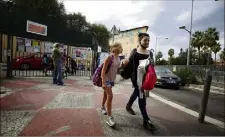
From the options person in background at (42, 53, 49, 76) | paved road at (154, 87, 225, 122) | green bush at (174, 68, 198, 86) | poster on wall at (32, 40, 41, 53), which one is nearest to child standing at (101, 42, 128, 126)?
paved road at (154, 87, 225, 122)

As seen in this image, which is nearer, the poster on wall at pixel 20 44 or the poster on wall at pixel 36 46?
the poster on wall at pixel 20 44

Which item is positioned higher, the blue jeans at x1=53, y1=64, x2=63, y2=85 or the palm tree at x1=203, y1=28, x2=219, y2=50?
the palm tree at x1=203, y1=28, x2=219, y2=50

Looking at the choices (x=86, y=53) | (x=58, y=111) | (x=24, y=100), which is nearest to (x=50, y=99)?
(x=24, y=100)

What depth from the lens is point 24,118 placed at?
4.04m

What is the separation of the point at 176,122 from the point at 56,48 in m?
5.73

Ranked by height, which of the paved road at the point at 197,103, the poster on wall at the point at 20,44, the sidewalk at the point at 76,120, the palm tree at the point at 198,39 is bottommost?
the paved road at the point at 197,103

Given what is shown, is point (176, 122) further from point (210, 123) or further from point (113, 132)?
point (113, 132)

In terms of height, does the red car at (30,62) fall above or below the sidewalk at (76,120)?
above

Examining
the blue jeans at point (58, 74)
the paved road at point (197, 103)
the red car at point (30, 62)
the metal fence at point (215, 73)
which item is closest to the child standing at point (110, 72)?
the paved road at point (197, 103)

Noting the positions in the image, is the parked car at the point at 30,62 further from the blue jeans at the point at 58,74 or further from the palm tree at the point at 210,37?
the palm tree at the point at 210,37

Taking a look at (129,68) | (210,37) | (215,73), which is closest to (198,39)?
(210,37)

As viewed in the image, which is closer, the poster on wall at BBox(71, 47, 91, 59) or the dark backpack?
the dark backpack

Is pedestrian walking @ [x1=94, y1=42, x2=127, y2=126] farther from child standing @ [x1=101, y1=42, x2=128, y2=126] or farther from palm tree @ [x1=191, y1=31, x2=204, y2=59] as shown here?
palm tree @ [x1=191, y1=31, x2=204, y2=59]

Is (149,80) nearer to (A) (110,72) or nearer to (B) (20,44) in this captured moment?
(A) (110,72)
